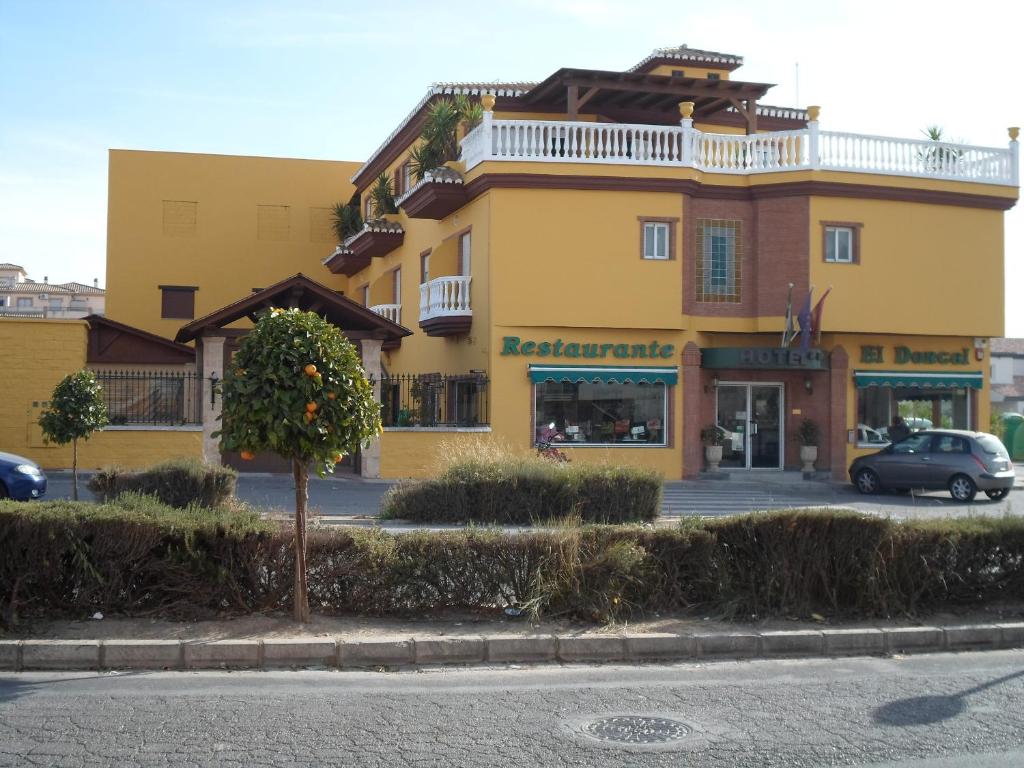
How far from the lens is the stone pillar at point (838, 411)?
1049 inches

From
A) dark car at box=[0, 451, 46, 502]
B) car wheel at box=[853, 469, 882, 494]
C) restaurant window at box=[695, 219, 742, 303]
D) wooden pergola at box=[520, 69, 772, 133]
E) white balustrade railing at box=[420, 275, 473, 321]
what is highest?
wooden pergola at box=[520, 69, 772, 133]

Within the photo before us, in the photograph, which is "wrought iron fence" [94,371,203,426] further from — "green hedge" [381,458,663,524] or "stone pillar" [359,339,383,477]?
"green hedge" [381,458,663,524]

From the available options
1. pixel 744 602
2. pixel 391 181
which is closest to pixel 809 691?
pixel 744 602

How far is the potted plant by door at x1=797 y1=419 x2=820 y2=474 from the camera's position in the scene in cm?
2647

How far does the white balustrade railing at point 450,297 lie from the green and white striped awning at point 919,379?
9868 mm

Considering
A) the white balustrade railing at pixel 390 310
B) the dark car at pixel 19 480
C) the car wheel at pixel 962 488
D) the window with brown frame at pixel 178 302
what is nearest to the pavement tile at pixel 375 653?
the dark car at pixel 19 480

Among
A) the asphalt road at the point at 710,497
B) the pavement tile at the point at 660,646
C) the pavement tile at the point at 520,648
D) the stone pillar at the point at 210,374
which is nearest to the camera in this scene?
the pavement tile at the point at 520,648

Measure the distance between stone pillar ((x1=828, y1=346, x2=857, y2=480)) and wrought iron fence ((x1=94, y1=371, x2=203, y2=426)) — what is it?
49.5 ft

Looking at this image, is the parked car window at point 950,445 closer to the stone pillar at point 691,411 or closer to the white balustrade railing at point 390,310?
the stone pillar at point 691,411

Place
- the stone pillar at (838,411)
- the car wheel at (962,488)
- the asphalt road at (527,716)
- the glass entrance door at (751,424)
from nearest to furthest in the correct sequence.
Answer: the asphalt road at (527,716)
the car wheel at (962,488)
the stone pillar at (838,411)
the glass entrance door at (751,424)

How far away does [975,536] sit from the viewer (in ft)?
31.6

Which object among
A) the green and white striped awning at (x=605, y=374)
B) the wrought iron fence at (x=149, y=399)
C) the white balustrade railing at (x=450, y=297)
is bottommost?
the wrought iron fence at (x=149, y=399)

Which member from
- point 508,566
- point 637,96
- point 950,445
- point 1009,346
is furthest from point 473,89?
point 1009,346

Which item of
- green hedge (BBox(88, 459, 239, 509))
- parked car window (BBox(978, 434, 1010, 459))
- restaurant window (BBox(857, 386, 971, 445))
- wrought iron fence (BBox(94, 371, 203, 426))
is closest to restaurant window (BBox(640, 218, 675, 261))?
restaurant window (BBox(857, 386, 971, 445))
